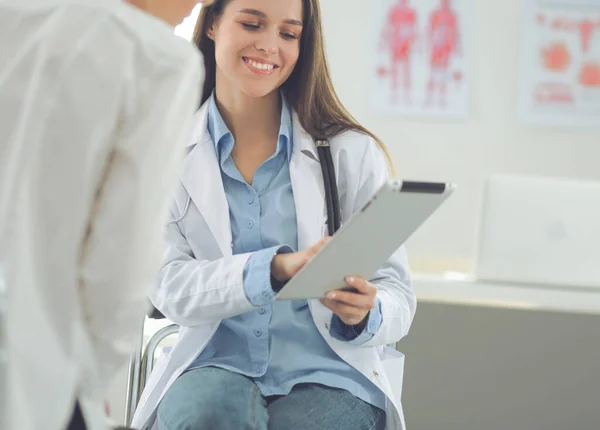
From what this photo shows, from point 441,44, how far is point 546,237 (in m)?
1.84

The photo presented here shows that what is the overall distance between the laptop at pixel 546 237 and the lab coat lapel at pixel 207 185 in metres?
0.89

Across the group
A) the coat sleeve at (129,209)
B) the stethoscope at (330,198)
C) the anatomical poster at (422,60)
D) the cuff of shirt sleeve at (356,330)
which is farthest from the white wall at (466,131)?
the coat sleeve at (129,209)

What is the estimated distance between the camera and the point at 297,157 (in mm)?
1536

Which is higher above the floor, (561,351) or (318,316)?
(318,316)

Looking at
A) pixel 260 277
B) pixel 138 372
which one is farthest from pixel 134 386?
pixel 260 277

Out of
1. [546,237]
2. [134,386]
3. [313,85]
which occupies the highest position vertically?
[313,85]

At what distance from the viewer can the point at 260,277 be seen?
127 cm

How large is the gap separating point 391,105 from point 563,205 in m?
1.74

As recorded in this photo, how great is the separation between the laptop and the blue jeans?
0.84 meters

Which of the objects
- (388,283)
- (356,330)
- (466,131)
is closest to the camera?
(356,330)

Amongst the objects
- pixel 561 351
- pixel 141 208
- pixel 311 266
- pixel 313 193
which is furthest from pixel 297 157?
pixel 561 351

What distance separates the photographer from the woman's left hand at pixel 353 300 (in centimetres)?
125

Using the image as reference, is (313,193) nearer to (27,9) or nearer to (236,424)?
(236,424)

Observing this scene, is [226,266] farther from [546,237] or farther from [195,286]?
[546,237]
